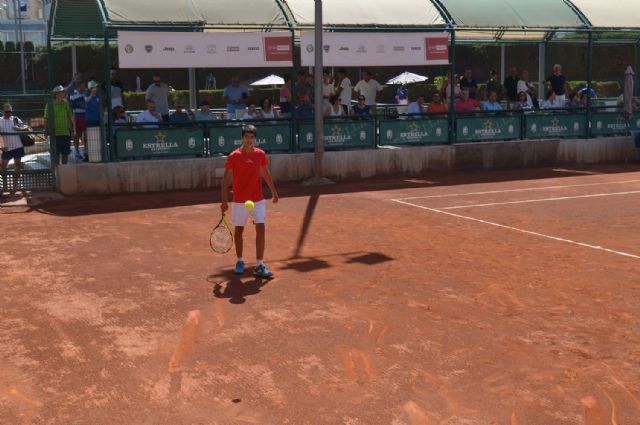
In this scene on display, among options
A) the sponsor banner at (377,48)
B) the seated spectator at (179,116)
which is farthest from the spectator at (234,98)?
the sponsor banner at (377,48)

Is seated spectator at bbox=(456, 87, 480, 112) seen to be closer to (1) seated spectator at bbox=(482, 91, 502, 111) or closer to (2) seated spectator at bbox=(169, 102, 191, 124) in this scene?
(1) seated spectator at bbox=(482, 91, 502, 111)

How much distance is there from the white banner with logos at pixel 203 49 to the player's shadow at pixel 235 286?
8909mm

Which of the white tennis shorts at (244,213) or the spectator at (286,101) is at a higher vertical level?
the spectator at (286,101)

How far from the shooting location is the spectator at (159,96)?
20188mm

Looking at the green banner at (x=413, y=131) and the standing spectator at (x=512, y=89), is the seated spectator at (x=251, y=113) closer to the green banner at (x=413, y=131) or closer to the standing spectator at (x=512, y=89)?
the green banner at (x=413, y=131)

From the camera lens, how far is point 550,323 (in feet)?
28.4

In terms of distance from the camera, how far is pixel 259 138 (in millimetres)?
20188

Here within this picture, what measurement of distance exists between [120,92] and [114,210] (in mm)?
5028

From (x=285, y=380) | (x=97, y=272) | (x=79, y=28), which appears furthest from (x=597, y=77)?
(x=285, y=380)

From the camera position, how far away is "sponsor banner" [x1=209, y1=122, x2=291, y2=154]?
1973 centimetres

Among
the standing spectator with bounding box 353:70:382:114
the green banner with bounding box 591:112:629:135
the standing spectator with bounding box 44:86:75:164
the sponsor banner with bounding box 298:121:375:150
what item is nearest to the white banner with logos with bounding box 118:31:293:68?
the standing spectator with bounding box 44:86:75:164

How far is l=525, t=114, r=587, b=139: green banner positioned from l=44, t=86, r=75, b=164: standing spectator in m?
12.1

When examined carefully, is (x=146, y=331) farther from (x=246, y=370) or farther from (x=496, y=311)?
(x=496, y=311)

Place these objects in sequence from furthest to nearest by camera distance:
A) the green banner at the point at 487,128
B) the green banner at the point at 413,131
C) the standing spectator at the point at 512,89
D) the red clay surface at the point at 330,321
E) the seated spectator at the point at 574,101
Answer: the standing spectator at the point at 512,89 → the seated spectator at the point at 574,101 → the green banner at the point at 487,128 → the green banner at the point at 413,131 → the red clay surface at the point at 330,321
